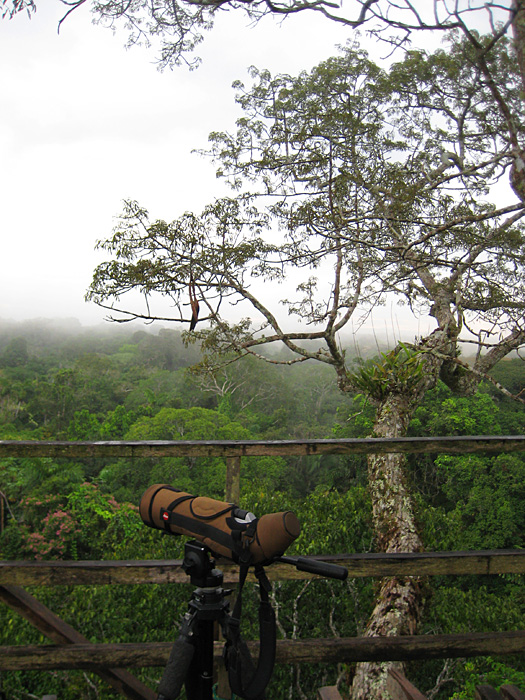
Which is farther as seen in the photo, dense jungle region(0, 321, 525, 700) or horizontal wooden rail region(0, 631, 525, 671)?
dense jungle region(0, 321, 525, 700)

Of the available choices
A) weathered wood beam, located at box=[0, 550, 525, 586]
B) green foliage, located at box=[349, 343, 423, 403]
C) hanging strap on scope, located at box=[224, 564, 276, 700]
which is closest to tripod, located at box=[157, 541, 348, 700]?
hanging strap on scope, located at box=[224, 564, 276, 700]

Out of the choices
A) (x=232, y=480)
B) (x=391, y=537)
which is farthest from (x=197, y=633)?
(x=391, y=537)

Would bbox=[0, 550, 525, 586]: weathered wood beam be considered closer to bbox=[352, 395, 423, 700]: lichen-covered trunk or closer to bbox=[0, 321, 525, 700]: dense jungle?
bbox=[0, 321, 525, 700]: dense jungle

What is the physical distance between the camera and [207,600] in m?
0.97

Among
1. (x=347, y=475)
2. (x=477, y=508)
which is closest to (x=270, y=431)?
(x=347, y=475)

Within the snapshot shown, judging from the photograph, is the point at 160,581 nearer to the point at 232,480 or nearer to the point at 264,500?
the point at 232,480

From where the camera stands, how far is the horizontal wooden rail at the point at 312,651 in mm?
1277

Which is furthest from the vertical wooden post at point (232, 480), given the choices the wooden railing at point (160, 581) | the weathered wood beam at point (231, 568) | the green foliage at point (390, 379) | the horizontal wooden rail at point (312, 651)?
the green foliage at point (390, 379)

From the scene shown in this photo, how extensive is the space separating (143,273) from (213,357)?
213 cm

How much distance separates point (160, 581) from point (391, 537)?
413 centimetres

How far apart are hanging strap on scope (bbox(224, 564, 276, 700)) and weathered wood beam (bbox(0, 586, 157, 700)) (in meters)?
0.51

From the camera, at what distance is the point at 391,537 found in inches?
193

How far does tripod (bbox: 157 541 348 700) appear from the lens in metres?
0.94

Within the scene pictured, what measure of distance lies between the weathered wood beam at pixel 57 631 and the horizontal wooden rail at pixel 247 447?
0.38 metres
